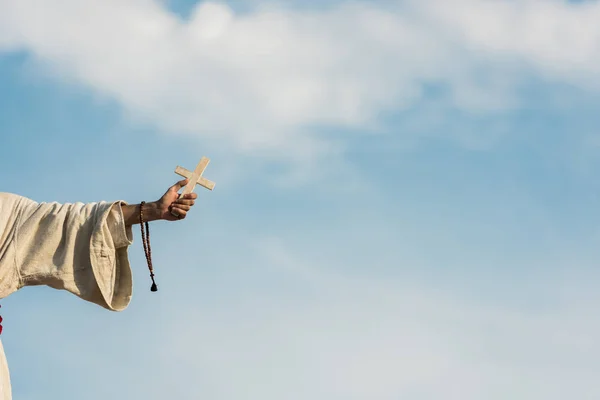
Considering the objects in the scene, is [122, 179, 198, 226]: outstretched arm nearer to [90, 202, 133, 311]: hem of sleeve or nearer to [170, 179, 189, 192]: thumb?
[170, 179, 189, 192]: thumb

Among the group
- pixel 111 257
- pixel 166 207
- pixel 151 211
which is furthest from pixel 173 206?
pixel 111 257

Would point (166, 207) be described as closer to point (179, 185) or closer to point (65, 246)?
point (179, 185)

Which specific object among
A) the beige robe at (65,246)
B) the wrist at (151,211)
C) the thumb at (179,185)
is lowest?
the beige robe at (65,246)

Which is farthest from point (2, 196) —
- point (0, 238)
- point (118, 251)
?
point (118, 251)

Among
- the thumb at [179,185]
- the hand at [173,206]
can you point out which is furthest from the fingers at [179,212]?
the thumb at [179,185]

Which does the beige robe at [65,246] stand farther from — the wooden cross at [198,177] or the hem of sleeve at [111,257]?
the wooden cross at [198,177]

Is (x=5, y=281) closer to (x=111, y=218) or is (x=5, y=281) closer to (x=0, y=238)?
(x=0, y=238)

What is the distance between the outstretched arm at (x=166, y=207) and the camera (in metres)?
11.0

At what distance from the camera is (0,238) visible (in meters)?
11.1

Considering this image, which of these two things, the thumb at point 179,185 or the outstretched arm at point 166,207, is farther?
the thumb at point 179,185

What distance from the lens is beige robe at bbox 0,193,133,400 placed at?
36.2ft

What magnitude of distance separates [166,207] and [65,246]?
1.06m

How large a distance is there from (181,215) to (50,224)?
1303mm

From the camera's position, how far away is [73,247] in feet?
36.6
